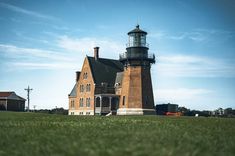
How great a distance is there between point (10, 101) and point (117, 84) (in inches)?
1335

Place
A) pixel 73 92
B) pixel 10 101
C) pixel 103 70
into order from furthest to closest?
pixel 10 101 → pixel 73 92 → pixel 103 70

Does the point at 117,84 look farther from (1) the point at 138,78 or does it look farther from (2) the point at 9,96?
(2) the point at 9,96

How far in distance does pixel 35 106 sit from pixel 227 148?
327ft

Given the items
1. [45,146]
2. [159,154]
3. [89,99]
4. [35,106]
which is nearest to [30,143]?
[45,146]

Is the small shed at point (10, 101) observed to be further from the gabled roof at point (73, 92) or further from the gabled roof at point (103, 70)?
the gabled roof at point (103, 70)

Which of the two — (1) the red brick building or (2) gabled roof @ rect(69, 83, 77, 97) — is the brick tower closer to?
(1) the red brick building

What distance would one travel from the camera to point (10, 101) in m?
85.0

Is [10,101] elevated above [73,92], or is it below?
below

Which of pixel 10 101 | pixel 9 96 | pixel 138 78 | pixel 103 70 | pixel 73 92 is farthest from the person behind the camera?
pixel 10 101

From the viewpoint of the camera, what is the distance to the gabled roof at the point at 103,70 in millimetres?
65031

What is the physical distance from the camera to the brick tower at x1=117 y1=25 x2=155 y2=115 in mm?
55906

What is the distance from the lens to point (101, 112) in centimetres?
6147

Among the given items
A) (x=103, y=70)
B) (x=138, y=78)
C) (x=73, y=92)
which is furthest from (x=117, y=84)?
(x=73, y=92)

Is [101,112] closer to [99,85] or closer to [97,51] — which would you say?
[99,85]
